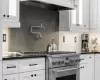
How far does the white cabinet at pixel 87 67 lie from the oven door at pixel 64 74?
1.78 feet

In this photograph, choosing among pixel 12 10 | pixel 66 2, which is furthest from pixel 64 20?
pixel 12 10

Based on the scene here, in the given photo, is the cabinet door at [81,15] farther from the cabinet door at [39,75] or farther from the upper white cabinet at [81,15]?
the cabinet door at [39,75]

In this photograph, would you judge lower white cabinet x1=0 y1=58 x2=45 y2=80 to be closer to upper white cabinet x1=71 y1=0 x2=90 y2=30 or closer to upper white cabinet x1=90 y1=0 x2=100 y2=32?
upper white cabinet x1=71 y1=0 x2=90 y2=30

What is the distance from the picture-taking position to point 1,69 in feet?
9.75

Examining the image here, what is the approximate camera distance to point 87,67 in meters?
4.90

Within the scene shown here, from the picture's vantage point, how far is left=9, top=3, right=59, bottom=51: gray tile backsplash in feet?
13.2

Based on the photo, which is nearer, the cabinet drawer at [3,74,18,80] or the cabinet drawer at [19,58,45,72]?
the cabinet drawer at [3,74,18,80]

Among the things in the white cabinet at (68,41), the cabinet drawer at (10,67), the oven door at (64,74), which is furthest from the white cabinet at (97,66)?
the cabinet drawer at (10,67)

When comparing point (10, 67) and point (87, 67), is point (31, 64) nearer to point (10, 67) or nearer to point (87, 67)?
point (10, 67)

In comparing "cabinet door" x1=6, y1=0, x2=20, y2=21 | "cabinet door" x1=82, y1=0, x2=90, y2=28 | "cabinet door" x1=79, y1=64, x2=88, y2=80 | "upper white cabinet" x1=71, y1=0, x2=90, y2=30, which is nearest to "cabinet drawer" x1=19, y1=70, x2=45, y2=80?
"cabinet door" x1=6, y1=0, x2=20, y2=21

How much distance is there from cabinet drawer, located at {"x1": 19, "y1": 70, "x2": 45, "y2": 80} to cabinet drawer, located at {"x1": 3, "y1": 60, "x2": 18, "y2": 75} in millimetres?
143

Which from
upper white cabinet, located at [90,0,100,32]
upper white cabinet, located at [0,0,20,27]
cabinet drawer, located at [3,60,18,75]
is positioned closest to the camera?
cabinet drawer, located at [3,60,18,75]

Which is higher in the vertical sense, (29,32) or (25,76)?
(29,32)

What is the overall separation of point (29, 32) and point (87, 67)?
1.50 m
